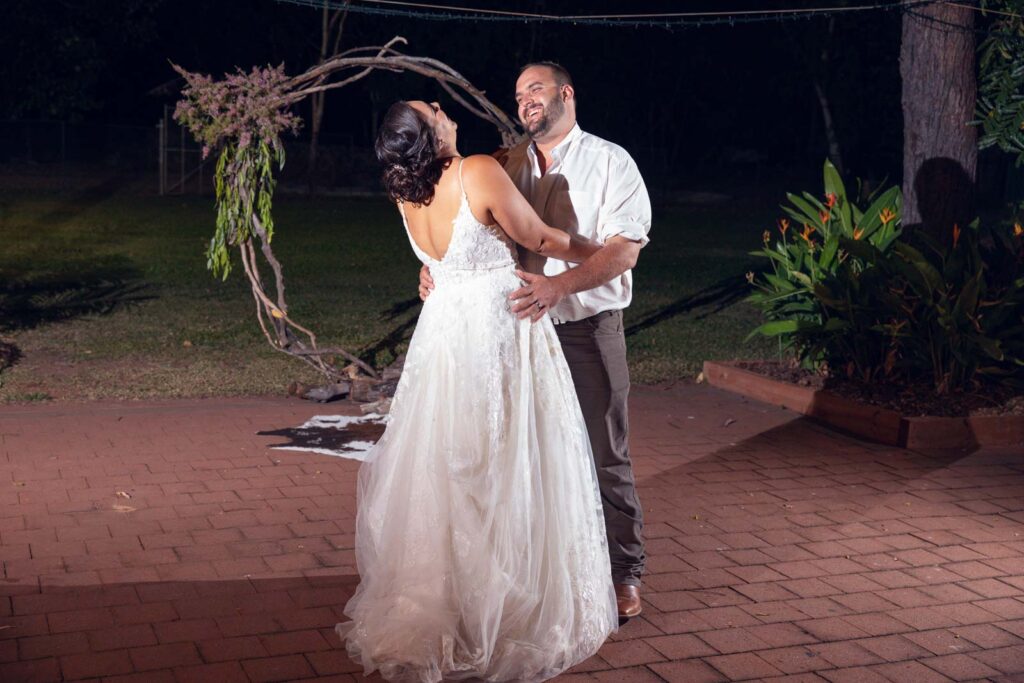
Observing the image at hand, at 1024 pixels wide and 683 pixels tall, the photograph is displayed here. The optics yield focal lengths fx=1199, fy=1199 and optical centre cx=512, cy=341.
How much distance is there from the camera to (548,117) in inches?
178

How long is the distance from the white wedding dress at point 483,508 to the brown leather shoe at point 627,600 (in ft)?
1.12

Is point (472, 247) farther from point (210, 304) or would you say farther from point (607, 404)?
point (210, 304)

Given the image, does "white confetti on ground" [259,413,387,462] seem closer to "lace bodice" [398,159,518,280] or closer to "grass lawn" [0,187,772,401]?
"grass lawn" [0,187,772,401]

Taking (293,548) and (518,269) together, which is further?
(293,548)

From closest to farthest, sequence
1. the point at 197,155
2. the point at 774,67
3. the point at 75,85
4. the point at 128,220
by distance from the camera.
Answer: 1. the point at 128,220
2. the point at 197,155
3. the point at 75,85
4. the point at 774,67

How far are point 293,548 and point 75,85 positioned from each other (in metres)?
36.3

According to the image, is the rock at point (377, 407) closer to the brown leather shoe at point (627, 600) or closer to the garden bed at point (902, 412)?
the garden bed at point (902, 412)

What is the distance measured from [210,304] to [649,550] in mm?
8821

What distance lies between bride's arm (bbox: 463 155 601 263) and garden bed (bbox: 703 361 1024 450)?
449cm

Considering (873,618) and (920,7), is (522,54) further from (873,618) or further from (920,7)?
(873,618)

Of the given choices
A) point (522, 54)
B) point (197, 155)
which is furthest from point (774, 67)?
point (197, 155)

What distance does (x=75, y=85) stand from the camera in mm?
38188

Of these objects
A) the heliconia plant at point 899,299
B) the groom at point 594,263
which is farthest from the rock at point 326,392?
the groom at point 594,263

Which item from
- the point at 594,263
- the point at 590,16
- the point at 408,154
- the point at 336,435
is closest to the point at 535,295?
the point at 594,263
